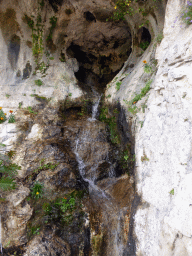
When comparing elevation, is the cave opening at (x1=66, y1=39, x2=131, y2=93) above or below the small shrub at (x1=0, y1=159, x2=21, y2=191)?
above

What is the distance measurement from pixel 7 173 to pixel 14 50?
553cm

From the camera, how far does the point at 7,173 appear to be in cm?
482

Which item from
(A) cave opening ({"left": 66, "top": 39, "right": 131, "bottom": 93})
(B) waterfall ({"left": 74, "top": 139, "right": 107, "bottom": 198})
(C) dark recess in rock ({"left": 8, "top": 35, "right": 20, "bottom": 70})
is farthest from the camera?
(A) cave opening ({"left": 66, "top": 39, "right": 131, "bottom": 93})

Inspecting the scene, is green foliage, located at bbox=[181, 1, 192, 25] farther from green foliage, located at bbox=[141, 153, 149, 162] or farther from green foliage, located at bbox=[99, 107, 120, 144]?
green foliage, located at bbox=[99, 107, 120, 144]

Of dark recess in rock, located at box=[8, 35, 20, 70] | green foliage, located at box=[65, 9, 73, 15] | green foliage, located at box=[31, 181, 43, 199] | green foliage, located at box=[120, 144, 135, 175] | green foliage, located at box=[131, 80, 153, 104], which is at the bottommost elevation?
green foliage, located at box=[31, 181, 43, 199]

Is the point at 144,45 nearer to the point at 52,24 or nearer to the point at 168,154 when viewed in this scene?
the point at 52,24

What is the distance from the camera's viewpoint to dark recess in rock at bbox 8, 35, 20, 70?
7.22 m

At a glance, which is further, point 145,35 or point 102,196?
point 145,35

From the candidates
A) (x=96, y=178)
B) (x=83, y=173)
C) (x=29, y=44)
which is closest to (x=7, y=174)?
(x=83, y=173)

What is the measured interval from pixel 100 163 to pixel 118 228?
2.06 meters

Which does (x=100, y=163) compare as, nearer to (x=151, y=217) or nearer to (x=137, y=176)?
(x=137, y=176)

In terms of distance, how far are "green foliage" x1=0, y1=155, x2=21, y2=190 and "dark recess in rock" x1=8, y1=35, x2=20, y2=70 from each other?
453 centimetres

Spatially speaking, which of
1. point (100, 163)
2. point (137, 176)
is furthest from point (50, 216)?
point (137, 176)

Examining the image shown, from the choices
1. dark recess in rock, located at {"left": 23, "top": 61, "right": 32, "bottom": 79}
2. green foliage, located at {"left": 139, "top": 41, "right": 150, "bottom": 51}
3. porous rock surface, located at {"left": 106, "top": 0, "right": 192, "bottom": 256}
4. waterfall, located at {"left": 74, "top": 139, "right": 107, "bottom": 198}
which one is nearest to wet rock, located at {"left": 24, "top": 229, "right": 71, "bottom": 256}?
waterfall, located at {"left": 74, "top": 139, "right": 107, "bottom": 198}
